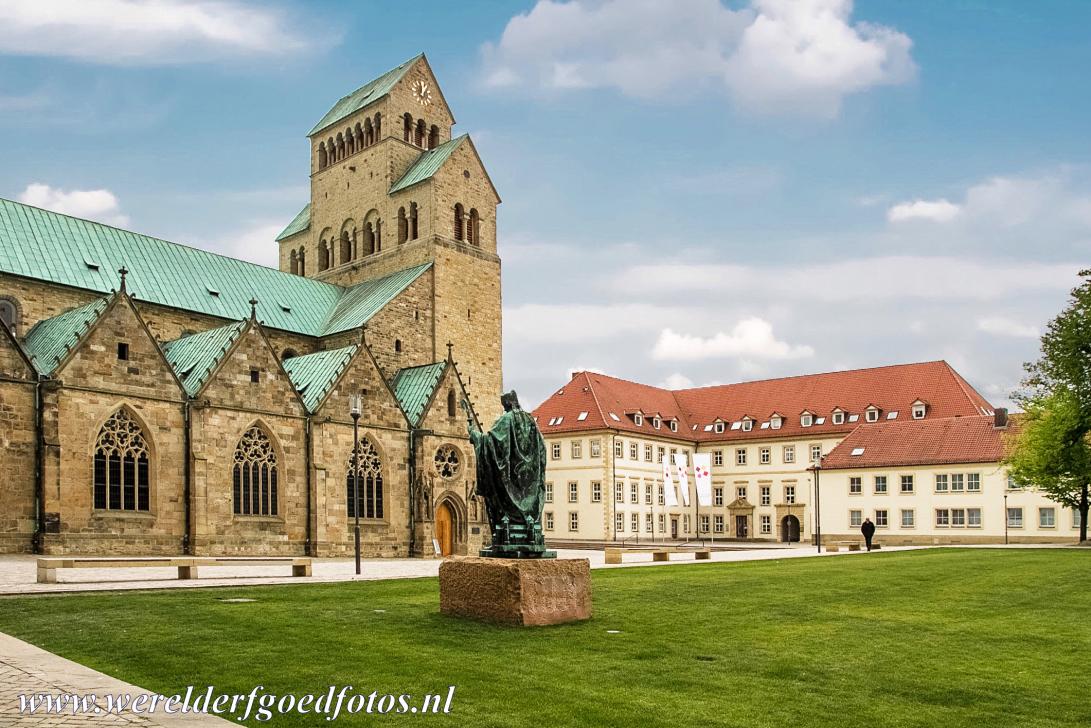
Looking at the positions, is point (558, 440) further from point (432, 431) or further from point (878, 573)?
point (878, 573)

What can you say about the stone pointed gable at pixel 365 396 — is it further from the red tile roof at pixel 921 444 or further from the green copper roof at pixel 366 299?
the red tile roof at pixel 921 444

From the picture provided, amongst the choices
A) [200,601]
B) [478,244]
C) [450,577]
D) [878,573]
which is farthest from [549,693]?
[478,244]

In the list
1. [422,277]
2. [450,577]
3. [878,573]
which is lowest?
[878,573]

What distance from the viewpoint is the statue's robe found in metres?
14.7

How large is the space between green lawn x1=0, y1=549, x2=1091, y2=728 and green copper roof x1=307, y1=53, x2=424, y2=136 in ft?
151

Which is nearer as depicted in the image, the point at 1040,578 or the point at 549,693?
the point at 549,693

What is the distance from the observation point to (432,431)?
44.3 metres

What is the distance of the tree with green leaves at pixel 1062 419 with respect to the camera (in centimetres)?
3534

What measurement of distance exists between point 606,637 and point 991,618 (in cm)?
734

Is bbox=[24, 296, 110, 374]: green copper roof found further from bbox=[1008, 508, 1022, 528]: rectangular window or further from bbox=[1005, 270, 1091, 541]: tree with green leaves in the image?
bbox=[1008, 508, 1022, 528]: rectangular window

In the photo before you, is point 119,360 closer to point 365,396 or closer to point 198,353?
point 198,353

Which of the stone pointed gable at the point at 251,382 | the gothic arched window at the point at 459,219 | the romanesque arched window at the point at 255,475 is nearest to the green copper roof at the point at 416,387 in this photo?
the stone pointed gable at the point at 251,382

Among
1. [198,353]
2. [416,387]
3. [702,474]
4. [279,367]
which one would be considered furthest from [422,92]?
[702,474]

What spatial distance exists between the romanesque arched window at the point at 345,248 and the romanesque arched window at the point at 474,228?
7.99 meters
